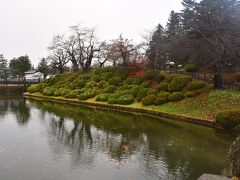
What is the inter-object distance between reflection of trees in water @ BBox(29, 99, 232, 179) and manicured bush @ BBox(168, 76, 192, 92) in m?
7.41

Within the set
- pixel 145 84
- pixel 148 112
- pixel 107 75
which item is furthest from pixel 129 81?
pixel 148 112

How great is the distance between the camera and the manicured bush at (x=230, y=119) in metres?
20.3

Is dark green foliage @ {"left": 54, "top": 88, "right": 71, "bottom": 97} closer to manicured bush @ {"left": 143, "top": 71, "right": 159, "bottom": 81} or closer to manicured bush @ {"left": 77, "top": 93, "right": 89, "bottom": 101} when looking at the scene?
manicured bush @ {"left": 77, "top": 93, "right": 89, "bottom": 101}

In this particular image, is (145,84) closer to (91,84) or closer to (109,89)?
(109,89)

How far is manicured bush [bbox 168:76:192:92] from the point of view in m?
31.9

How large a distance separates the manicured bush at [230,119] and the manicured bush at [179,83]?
1073 cm

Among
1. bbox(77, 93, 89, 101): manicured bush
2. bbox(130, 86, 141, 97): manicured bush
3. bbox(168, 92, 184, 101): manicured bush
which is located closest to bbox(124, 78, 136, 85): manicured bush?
bbox(130, 86, 141, 97): manicured bush

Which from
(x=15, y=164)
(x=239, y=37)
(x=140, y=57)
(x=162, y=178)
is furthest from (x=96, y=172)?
(x=140, y=57)

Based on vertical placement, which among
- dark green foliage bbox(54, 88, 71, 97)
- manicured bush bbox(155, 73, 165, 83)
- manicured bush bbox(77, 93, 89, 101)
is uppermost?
manicured bush bbox(155, 73, 165, 83)

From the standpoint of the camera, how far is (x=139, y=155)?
14.7 meters

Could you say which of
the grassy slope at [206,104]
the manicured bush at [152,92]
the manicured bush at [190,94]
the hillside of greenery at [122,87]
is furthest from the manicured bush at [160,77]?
the manicured bush at [190,94]

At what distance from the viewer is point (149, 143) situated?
17.3m

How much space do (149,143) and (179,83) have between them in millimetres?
16011

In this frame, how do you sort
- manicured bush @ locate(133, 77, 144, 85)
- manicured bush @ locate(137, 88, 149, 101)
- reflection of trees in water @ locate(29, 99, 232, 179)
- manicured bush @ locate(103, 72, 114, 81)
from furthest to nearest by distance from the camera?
1. manicured bush @ locate(103, 72, 114, 81)
2. manicured bush @ locate(133, 77, 144, 85)
3. manicured bush @ locate(137, 88, 149, 101)
4. reflection of trees in water @ locate(29, 99, 232, 179)
